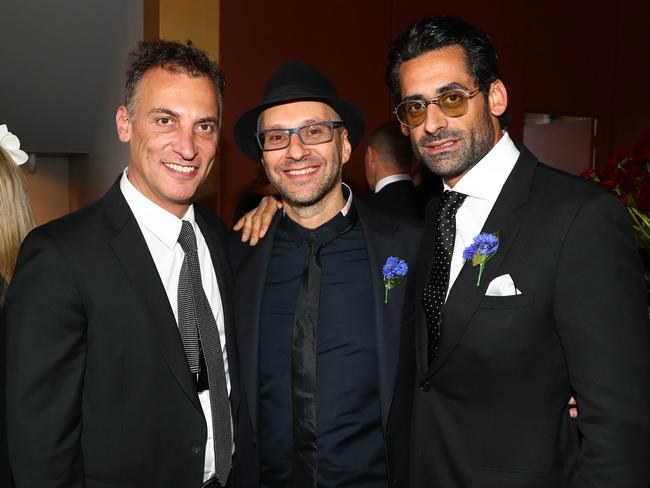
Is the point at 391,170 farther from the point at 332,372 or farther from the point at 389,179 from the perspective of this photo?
the point at 332,372

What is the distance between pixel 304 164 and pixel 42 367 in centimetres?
109

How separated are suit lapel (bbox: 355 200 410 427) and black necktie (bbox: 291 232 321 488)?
0.22 m

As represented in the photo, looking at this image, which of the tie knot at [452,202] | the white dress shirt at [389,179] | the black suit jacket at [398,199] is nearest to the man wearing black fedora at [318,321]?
the tie knot at [452,202]

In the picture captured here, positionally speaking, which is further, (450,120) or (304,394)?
(304,394)

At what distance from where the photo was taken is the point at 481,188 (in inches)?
70.9

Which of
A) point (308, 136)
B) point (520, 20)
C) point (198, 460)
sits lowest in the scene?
point (198, 460)

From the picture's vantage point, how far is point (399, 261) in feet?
6.87

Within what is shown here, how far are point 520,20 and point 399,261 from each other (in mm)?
5084

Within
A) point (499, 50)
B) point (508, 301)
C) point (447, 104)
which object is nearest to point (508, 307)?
point (508, 301)

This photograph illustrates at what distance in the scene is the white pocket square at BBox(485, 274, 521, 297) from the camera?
162 centimetres

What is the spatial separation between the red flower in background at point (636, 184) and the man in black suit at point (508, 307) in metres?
0.47

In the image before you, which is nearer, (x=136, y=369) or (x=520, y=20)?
(x=136, y=369)

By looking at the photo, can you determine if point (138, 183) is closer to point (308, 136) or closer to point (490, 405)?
point (308, 136)

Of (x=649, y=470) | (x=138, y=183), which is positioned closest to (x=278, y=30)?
(x=138, y=183)
